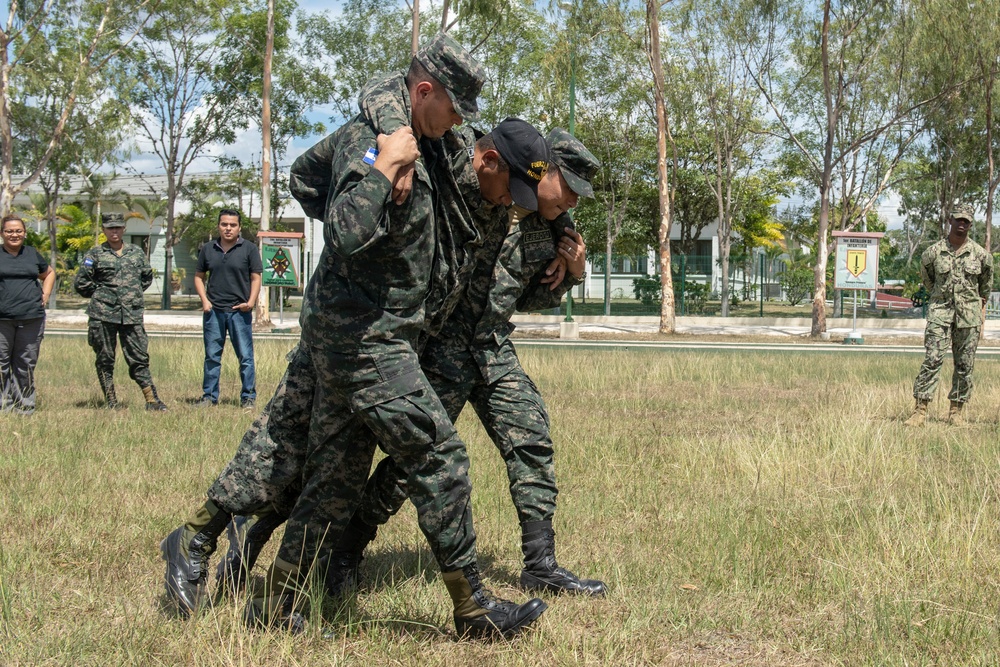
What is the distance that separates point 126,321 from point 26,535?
16.3ft

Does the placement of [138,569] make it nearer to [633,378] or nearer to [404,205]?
[404,205]

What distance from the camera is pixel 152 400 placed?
9.12m

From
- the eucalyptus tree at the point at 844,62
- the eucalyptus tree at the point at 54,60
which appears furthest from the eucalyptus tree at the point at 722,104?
the eucalyptus tree at the point at 54,60

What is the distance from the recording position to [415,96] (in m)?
3.12

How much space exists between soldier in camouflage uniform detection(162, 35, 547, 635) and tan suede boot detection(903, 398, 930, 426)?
20.2 feet

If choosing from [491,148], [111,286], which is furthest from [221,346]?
[491,148]

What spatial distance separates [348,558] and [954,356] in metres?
6.95

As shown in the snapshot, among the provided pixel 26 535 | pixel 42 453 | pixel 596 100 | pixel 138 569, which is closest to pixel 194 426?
pixel 42 453

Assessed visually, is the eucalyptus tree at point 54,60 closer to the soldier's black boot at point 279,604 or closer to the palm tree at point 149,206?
the palm tree at point 149,206

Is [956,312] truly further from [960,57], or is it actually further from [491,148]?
[960,57]

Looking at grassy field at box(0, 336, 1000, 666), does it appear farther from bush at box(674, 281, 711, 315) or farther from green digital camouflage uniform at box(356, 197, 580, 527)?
bush at box(674, 281, 711, 315)

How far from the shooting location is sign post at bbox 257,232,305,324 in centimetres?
2441

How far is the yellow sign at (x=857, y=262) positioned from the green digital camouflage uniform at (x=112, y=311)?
18.7 metres

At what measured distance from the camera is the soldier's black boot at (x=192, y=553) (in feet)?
11.7
